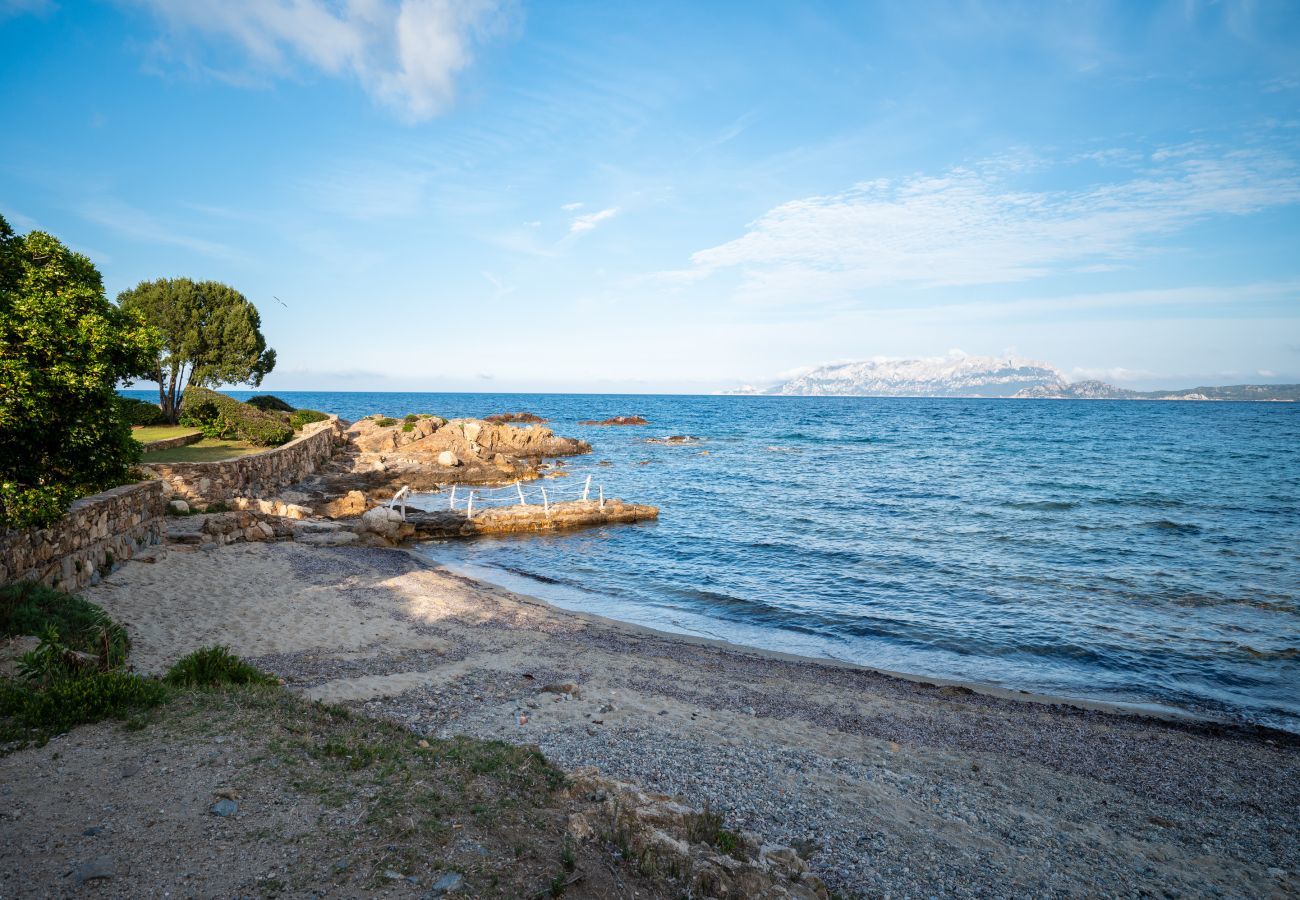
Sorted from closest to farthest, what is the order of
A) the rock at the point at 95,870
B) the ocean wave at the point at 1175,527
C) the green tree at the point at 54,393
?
the rock at the point at 95,870 < the green tree at the point at 54,393 < the ocean wave at the point at 1175,527

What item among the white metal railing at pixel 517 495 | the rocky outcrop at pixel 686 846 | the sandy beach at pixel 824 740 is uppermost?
the rocky outcrop at pixel 686 846

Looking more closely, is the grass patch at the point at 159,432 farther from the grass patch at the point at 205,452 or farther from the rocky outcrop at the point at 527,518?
the rocky outcrop at the point at 527,518

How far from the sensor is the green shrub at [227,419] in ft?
125

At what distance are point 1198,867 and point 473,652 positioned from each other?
41.7ft

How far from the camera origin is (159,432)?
37.8m

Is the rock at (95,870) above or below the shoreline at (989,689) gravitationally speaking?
above

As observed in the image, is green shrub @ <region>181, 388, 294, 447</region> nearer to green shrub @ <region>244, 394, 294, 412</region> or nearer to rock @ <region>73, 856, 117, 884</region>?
green shrub @ <region>244, 394, 294, 412</region>

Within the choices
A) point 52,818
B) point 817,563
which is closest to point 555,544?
point 817,563

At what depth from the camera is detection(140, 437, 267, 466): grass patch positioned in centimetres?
2941

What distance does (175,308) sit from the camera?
47188mm

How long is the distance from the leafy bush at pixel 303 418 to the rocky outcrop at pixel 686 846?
50.7m

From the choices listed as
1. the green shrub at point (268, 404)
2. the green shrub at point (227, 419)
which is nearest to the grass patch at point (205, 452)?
the green shrub at point (227, 419)

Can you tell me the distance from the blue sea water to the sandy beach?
2448 millimetres

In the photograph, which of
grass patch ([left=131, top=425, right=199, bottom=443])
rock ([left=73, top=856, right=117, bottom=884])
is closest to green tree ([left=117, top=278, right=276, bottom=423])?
grass patch ([left=131, top=425, right=199, bottom=443])
